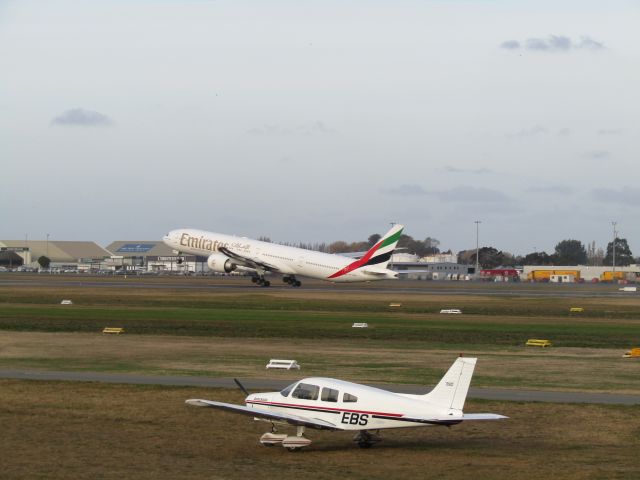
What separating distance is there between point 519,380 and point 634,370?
25.3 ft

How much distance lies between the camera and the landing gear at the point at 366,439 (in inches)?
1179

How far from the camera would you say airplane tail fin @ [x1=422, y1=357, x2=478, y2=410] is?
91.9ft

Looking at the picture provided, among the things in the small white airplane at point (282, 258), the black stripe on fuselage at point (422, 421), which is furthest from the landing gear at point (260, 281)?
the black stripe on fuselage at point (422, 421)

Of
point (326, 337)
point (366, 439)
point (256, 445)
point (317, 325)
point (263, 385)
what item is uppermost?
point (317, 325)

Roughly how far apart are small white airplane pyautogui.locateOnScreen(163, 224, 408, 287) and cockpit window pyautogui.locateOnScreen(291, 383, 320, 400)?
287 ft

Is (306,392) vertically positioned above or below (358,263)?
below

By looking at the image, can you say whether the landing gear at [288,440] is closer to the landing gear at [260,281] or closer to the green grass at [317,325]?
the green grass at [317,325]

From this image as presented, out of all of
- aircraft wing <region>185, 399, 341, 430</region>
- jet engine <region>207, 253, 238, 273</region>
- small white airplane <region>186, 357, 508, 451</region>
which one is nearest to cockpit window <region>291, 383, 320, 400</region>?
small white airplane <region>186, 357, 508, 451</region>

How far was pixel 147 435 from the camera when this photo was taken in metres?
32.5

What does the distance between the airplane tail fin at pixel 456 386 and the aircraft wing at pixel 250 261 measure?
9865 cm

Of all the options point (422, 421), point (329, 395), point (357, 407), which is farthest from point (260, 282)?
point (422, 421)

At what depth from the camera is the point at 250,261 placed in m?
127

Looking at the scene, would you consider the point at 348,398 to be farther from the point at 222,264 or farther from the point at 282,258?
the point at 222,264

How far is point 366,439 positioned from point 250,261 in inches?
3840
